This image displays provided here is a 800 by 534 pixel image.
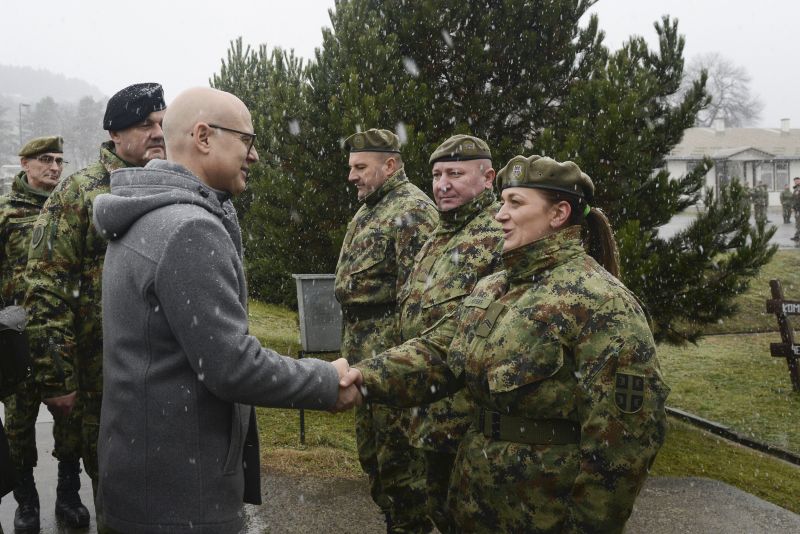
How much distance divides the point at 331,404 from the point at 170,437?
0.51 metres

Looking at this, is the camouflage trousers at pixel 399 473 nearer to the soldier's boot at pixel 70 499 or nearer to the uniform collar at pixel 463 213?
the uniform collar at pixel 463 213

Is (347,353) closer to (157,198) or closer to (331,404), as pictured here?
(331,404)

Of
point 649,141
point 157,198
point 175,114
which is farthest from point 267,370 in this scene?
point 649,141

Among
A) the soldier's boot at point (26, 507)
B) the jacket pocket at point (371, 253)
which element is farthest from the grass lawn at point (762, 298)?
the soldier's boot at point (26, 507)

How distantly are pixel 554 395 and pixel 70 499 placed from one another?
351cm

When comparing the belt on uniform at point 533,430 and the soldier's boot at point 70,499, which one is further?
the soldier's boot at point 70,499

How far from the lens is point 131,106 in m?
3.73

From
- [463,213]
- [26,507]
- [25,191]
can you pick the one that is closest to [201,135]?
[463,213]

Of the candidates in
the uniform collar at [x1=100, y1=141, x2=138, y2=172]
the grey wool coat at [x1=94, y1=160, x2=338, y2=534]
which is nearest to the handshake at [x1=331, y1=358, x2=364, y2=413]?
the grey wool coat at [x1=94, y1=160, x2=338, y2=534]

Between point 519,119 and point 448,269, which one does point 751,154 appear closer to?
point 519,119

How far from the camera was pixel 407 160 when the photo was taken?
7383mm

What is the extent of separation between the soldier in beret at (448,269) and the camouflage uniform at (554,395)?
987mm

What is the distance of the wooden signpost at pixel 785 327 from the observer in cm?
1025

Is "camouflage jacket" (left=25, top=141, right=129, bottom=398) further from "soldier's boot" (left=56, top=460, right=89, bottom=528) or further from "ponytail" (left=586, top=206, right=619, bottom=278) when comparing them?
"ponytail" (left=586, top=206, right=619, bottom=278)
